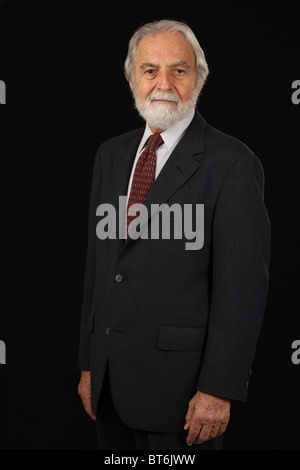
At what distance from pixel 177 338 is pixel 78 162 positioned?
1248 mm

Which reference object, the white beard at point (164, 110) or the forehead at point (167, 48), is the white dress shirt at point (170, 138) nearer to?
the white beard at point (164, 110)

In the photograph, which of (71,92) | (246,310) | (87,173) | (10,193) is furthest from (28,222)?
(246,310)

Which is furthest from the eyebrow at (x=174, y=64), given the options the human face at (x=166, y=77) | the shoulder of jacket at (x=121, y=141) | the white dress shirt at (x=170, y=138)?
the shoulder of jacket at (x=121, y=141)

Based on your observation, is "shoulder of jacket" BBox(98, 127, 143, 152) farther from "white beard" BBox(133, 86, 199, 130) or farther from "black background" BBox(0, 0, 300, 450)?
"black background" BBox(0, 0, 300, 450)

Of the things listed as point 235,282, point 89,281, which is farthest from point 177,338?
point 89,281

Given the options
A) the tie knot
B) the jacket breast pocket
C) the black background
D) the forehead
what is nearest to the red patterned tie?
the tie knot

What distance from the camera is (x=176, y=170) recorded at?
2.00 meters

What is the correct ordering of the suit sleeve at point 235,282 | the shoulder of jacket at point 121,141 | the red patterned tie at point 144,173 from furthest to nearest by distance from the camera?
1. the shoulder of jacket at point 121,141
2. the red patterned tie at point 144,173
3. the suit sleeve at point 235,282

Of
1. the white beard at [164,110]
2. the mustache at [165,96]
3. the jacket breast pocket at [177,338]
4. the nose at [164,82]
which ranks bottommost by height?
the jacket breast pocket at [177,338]

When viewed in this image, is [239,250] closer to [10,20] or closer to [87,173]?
[87,173]

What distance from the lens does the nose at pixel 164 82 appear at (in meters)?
2.06

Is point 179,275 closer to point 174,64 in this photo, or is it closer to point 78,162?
point 174,64

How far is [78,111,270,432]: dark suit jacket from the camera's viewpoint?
1937 millimetres

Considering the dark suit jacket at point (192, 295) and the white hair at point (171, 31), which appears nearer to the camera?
the dark suit jacket at point (192, 295)
